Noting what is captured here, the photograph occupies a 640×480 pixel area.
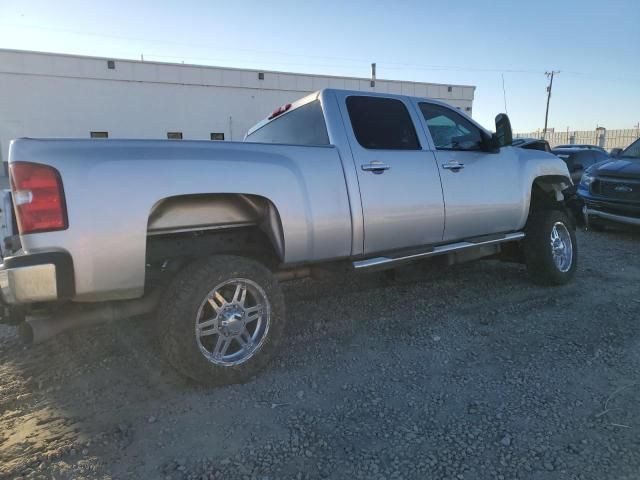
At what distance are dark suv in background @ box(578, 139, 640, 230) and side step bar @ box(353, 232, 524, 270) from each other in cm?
398

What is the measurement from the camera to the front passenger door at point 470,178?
4086mm

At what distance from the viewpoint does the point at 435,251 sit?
403cm

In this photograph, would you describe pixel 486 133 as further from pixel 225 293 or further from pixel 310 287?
pixel 225 293

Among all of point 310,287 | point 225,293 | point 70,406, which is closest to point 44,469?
point 70,406

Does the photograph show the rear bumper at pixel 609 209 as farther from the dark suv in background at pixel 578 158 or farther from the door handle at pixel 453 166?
the door handle at pixel 453 166

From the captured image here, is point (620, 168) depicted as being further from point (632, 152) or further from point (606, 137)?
point (606, 137)

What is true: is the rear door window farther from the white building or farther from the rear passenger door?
the white building

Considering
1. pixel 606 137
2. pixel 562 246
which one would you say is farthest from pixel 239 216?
pixel 606 137

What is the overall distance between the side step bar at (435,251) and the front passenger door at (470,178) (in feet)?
0.24

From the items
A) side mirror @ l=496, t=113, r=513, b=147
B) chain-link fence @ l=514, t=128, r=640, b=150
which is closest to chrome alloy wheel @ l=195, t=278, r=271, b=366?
side mirror @ l=496, t=113, r=513, b=147

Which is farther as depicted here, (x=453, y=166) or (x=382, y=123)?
(x=453, y=166)

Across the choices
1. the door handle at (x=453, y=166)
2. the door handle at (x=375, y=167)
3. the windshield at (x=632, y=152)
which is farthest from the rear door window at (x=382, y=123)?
the windshield at (x=632, y=152)

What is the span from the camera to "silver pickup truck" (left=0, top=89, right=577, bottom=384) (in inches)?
94.4

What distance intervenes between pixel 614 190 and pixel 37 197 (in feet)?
28.0
